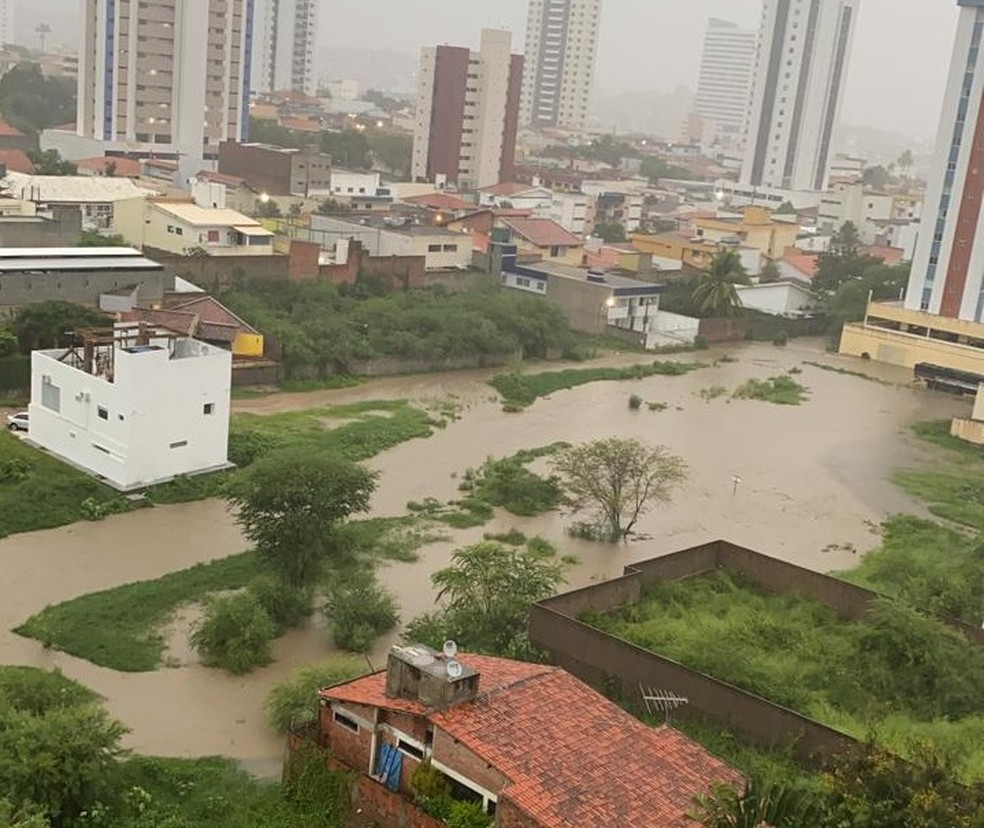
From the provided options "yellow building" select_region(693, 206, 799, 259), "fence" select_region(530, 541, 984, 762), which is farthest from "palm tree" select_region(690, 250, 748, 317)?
"fence" select_region(530, 541, 984, 762)

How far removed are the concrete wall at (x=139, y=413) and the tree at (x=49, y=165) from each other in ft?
83.7

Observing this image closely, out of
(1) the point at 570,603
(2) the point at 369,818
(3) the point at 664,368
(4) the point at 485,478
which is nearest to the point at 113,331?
(4) the point at 485,478

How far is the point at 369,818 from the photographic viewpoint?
907 cm

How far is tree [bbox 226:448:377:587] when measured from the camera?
46.0 ft

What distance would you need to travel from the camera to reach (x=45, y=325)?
22.0m

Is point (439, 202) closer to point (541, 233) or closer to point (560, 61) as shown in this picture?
point (541, 233)

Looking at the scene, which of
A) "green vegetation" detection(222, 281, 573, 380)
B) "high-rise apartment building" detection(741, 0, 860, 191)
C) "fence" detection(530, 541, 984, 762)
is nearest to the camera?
"fence" detection(530, 541, 984, 762)

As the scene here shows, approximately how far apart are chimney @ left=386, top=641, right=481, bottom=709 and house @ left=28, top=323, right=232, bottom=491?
9.03 meters

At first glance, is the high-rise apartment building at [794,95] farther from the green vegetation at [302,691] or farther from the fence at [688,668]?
the green vegetation at [302,691]

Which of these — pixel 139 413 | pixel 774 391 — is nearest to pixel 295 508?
pixel 139 413

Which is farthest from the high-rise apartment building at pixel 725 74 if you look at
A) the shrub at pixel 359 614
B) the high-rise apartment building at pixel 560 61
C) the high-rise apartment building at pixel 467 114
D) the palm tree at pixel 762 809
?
the palm tree at pixel 762 809

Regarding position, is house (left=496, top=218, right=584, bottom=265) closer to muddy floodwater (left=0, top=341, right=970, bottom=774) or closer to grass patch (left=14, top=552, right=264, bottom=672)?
muddy floodwater (left=0, top=341, right=970, bottom=774)

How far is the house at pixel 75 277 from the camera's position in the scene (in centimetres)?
2355

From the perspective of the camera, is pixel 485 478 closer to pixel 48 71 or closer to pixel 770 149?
pixel 770 149
